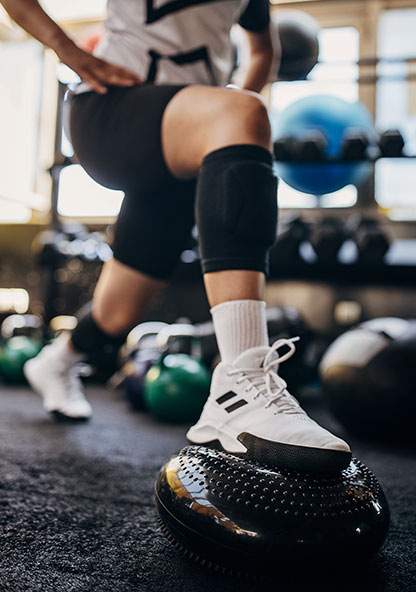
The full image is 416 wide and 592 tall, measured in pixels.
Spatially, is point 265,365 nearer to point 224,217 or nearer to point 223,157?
point 224,217

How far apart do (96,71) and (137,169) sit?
0.21m

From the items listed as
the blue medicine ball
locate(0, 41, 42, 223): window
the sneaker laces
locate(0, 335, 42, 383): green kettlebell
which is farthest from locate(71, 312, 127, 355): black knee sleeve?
locate(0, 41, 42, 223): window

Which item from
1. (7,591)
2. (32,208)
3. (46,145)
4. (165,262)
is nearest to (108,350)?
(165,262)

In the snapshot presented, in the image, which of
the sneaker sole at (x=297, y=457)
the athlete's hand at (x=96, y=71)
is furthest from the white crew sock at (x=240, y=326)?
the athlete's hand at (x=96, y=71)

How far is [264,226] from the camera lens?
2.71 feet

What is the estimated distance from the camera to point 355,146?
7.70 ft

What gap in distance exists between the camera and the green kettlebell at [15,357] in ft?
8.48

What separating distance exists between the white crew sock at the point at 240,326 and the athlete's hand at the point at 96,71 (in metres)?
0.52

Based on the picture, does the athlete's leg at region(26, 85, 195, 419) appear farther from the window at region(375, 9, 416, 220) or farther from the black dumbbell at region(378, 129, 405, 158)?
Result: the window at region(375, 9, 416, 220)

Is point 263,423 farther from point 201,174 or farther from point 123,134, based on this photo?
point 123,134

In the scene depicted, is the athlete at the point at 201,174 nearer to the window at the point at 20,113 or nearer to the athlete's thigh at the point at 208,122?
the athlete's thigh at the point at 208,122

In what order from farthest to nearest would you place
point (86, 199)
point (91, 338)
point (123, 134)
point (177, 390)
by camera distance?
point (86, 199) → point (177, 390) → point (91, 338) → point (123, 134)

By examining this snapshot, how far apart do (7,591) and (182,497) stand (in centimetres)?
22

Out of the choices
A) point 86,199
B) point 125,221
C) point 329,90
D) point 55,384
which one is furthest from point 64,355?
point 329,90
